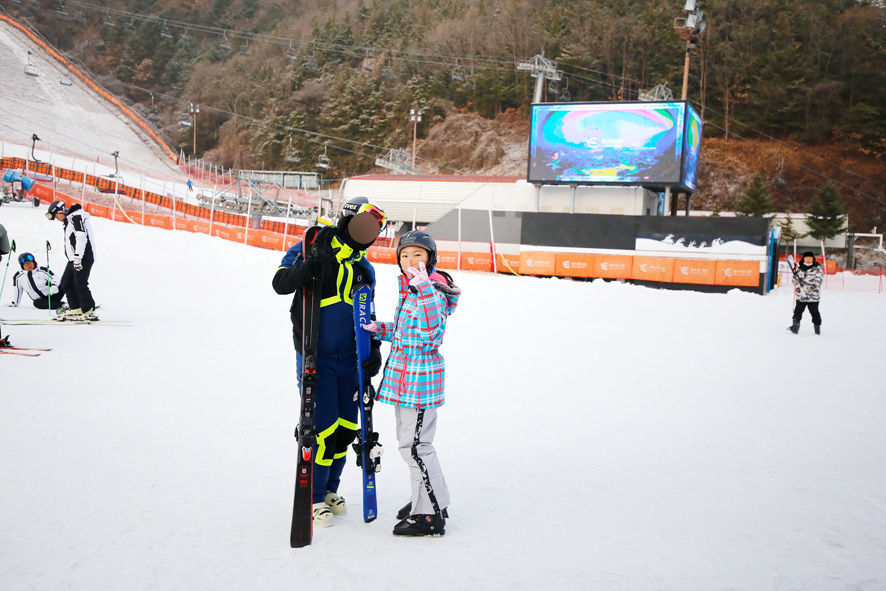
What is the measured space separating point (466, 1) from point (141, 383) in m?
89.7

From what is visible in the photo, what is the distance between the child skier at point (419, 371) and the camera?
3328 millimetres

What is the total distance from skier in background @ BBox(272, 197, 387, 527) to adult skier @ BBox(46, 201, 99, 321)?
24.3 feet

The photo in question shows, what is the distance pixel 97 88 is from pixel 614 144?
61.6 m

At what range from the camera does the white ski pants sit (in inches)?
133

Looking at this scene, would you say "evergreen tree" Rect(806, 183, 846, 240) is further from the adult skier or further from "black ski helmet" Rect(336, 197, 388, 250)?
"black ski helmet" Rect(336, 197, 388, 250)

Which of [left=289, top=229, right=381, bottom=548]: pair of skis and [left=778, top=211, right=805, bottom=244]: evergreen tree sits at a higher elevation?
[left=778, top=211, right=805, bottom=244]: evergreen tree

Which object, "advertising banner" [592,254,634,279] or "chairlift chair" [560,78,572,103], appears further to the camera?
"chairlift chair" [560,78,572,103]

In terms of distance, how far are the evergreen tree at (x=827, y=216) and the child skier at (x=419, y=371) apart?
43.7 m

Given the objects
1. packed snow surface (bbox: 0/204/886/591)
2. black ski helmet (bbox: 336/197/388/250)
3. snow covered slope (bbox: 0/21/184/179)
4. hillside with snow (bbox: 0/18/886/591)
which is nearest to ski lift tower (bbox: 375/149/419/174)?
snow covered slope (bbox: 0/21/184/179)

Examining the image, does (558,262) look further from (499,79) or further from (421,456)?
(499,79)

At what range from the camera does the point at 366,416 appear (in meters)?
3.41

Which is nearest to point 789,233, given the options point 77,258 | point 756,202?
point 756,202

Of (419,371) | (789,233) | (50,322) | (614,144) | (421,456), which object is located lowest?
(50,322)

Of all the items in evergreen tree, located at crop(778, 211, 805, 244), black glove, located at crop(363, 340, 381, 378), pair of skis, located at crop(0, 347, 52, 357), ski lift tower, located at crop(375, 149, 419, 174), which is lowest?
pair of skis, located at crop(0, 347, 52, 357)
